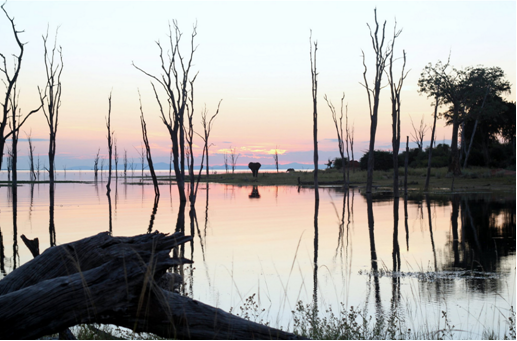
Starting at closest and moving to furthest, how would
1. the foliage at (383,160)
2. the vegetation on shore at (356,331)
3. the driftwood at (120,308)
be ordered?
the driftwood at (120,308) < the vegetation on shore at (356,331) < the foliage at (383,160)

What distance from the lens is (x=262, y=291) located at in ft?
24.7

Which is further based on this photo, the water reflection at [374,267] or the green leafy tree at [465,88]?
A: the green leafy tree at [465,88]

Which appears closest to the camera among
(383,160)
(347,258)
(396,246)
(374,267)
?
(374,267)

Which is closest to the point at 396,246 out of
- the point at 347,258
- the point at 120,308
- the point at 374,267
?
the point at 347,258

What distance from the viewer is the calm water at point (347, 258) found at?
6.67 meters

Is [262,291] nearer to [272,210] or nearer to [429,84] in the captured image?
[272,210]

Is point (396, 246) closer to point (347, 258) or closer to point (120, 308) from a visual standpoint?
point (347, 258)

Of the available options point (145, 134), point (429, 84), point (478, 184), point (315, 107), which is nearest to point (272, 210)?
point (315, 107)

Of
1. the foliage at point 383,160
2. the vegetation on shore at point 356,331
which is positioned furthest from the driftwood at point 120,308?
the foliage at point 383,160

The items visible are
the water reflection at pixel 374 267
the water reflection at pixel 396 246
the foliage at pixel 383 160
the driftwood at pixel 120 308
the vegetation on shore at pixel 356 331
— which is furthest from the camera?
the foliage at pixel 383 160

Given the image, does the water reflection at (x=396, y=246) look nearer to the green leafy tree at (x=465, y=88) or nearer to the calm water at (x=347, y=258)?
the calm water at (x=347, y=258)

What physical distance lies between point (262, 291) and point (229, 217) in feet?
35.4

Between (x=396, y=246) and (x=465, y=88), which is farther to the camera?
(x=465, y=88)

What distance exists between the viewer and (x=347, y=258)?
32.8 feet
